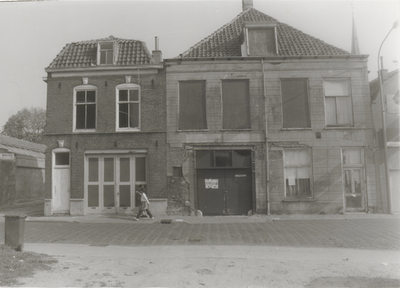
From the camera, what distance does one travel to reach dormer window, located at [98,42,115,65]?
1705cm

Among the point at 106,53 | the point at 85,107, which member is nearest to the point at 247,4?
the point at 106,53

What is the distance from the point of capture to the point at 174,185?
1638 centimetres

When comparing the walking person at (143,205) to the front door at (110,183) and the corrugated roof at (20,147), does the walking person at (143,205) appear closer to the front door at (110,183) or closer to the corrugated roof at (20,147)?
the front door at (110,183)

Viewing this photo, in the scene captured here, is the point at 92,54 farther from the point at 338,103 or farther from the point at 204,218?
the point at 338,103

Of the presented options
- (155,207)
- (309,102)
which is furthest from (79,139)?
(309,102)

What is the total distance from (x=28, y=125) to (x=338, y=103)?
66.8 ft

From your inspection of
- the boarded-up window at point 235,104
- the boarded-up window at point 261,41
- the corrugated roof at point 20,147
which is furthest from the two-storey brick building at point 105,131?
the corrugated roof at point 20,147

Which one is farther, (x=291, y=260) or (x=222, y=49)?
(x=222, y=49)

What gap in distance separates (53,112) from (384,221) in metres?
15.7

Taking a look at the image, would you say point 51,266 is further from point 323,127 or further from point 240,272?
point 323,127

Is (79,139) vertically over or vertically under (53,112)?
under

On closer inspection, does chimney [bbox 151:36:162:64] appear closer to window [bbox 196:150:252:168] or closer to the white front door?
window [bbox 196:150:252:168]

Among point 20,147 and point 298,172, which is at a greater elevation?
point 20,147

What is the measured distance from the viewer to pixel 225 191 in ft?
53.5
